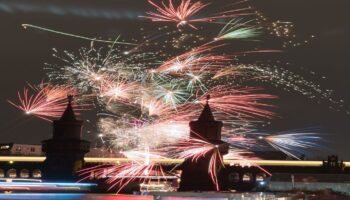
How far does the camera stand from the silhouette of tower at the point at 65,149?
82250 millimetres

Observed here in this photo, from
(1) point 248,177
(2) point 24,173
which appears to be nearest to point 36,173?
(2) point 24,173

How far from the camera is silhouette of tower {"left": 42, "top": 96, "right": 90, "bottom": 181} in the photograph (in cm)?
8225

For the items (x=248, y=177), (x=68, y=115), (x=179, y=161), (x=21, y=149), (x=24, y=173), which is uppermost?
(x=68, y=115)

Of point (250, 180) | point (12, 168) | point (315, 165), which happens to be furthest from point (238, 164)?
point (12, 168)

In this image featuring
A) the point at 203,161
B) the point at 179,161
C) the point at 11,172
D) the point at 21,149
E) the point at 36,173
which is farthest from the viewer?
the point at 21,149

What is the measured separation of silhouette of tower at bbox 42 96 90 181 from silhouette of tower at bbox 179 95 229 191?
40.8 feet

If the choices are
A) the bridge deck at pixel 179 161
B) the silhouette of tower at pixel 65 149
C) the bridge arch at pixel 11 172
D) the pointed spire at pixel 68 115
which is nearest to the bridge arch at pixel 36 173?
the bridge deck at pixel 179 161

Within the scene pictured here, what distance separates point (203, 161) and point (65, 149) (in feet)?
52.5

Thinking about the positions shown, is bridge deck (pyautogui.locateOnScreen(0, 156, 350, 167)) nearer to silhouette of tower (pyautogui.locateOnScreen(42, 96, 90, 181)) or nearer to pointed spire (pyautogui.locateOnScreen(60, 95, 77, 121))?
silhouette of tower (pyautogui.locateOnScreen(42, 96, 90, 181))

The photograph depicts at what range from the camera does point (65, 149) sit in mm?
82688

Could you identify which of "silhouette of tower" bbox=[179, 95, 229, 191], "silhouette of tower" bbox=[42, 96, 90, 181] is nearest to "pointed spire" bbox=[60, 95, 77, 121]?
"silhouette of tower" bbox=[42, 96, 90, 181]

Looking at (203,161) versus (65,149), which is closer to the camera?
(203,161)

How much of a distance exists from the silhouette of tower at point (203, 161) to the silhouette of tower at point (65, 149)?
40.8 ft

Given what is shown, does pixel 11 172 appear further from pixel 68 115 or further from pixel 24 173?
pixel 68 115
